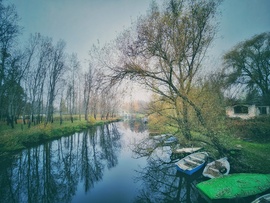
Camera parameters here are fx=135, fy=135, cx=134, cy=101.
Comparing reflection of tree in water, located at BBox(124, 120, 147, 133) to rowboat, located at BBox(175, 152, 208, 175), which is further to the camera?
reflection of tree in water, located at BBox(124, 120, 147, 133)

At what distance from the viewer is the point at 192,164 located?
9.59 meters

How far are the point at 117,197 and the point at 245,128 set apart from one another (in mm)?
15402

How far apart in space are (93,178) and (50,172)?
360cm

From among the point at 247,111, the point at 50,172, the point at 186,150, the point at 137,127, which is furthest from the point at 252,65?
the point at 50,172

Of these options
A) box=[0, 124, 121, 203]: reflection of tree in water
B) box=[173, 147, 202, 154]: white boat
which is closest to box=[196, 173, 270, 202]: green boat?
box=[173, 147, 202, 154]: white boat

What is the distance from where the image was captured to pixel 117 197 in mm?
7922

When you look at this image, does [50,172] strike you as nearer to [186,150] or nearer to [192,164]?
[192,164]

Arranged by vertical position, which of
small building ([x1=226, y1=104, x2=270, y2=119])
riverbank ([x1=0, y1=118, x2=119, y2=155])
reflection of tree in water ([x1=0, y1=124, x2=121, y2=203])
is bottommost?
reflection of tree in water ([x1=0, y1=124, x2=121, y2=203])

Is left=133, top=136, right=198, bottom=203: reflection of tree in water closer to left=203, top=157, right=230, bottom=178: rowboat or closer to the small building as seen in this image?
left=203, top=157, right=230, bottom=178: rowboat

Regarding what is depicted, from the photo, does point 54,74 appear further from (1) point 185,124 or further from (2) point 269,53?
(2) point 269,53

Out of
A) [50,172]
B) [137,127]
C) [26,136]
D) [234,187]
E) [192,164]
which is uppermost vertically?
[26,136]

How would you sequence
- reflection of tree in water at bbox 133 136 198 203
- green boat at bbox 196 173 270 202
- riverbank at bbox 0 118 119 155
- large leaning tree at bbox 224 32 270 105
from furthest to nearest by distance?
1. large leaning tree at bbox 224 32 270 105
2. riverbank at bbox 0 118 119 155
3. reflection of tree in water at bbox 133 136 198 203
4. green boat at bbox 196 173 270 202

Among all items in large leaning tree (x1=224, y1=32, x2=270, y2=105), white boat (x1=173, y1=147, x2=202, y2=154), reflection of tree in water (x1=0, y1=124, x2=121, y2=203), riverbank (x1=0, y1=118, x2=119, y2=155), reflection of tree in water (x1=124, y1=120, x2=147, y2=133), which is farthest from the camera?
reflection of tree in water (x1=124, y1=120, x2=147, y2=133)

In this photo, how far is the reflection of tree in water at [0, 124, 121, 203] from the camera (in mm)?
7922
